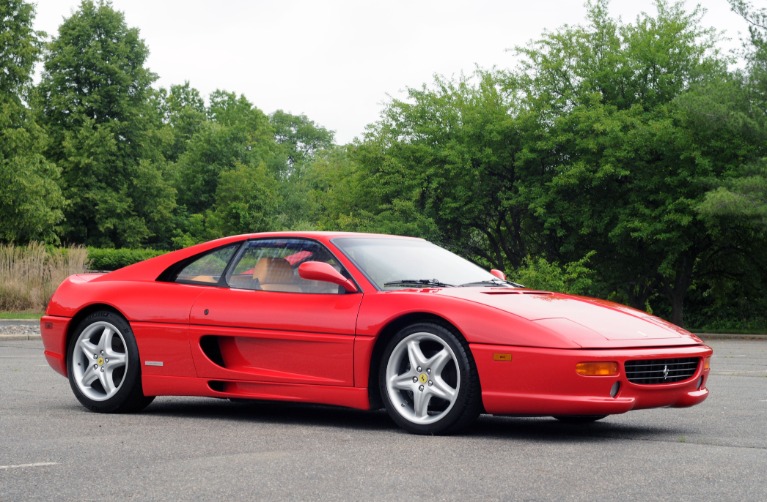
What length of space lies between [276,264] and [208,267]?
62cm

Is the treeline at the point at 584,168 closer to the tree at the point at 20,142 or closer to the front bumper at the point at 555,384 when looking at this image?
the tree at the point at 20,142

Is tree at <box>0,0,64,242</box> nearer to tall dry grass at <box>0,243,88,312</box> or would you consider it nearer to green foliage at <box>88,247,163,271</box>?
green foliage at <box>88,247,163,271</box>

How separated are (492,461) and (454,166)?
35.5 metres

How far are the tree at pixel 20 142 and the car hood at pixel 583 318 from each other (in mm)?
43548

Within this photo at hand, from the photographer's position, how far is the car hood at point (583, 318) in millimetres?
6492

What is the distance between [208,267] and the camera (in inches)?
316

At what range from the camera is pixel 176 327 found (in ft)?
25.5

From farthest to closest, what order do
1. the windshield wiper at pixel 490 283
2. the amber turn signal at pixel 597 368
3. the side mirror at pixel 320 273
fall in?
1. the windshield wiper at pixel 490 283
2. the side mirror at pixel 320 273
3. the amber turn signal at pixel 597 368

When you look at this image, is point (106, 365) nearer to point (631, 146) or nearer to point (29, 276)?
point (29, 276)

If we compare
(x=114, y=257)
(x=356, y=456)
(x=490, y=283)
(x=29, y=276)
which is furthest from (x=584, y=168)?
(x=356, y=456)

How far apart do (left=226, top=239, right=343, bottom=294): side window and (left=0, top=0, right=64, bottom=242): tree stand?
42.1 metres

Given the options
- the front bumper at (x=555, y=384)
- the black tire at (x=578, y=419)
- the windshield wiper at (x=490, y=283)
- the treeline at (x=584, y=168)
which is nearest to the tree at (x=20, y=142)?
the treeline at (x=584, y=168)

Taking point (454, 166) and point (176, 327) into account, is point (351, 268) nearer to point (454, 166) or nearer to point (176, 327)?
point (176, 327)

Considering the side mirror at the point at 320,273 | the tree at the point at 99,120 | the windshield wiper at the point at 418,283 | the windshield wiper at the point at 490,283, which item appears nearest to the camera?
the side mirror at the point at 320,273
